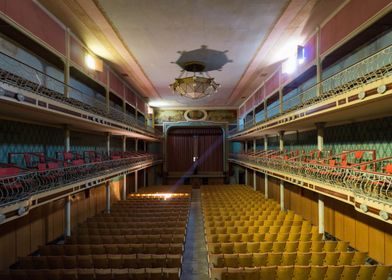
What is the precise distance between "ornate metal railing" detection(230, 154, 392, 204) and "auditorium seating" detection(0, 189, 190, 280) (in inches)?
172

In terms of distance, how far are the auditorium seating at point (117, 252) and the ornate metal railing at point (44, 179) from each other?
1.68 meters

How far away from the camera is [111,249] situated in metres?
7.09

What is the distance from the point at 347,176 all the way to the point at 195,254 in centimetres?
504

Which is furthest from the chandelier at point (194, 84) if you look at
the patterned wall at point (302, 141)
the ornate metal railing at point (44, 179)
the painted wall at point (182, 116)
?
the painted wall at point (182, 116)

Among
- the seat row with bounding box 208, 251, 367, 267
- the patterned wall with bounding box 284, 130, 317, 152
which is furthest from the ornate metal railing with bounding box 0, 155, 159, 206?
the patterned wall with bounding box 284, 130, 317, 152

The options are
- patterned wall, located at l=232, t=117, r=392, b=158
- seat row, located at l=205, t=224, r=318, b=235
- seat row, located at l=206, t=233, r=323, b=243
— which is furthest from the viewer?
seat row, located at l=205, t=224, r=318, b=235

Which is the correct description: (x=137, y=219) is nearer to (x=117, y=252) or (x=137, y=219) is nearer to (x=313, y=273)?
(x=117, y=252)

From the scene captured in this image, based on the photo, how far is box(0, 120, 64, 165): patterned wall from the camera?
7496 mm

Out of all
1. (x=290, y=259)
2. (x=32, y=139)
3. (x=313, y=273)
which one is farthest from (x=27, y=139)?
(x=313, y=273)

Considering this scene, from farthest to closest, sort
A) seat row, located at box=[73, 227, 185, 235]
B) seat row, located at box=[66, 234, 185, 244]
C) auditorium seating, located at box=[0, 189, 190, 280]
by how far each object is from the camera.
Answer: seat row, located at box=[73, 227, 185, 235], seat row, located at box=[66, 234, 185, 244], auditorium seating, located at box=[0, 189, 190, 280]

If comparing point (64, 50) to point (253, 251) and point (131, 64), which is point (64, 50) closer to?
point (131, 64)

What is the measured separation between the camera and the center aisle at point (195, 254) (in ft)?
22.5

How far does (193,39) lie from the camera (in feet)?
30.8

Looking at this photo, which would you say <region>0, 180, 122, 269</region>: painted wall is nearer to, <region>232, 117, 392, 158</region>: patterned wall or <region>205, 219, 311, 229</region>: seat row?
<region>205, 219, 311, 229</region>: seat row
